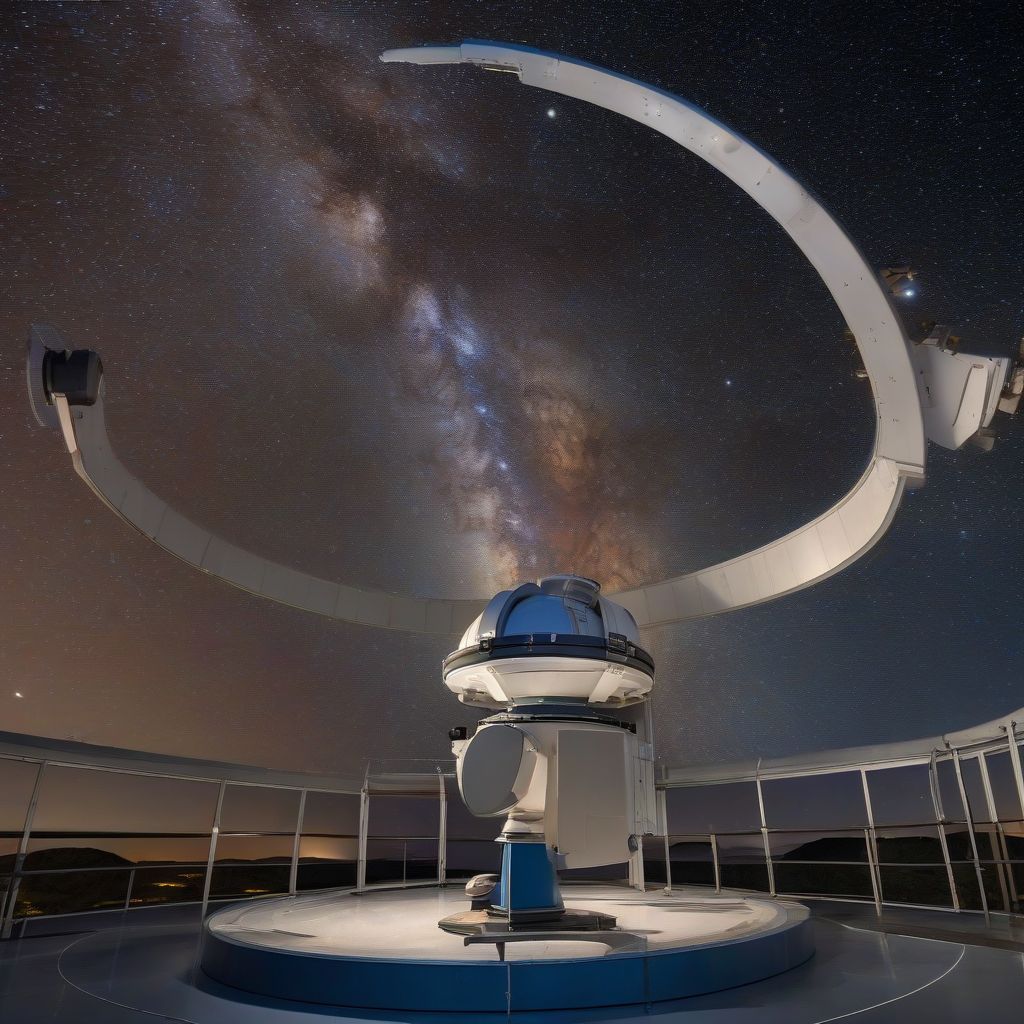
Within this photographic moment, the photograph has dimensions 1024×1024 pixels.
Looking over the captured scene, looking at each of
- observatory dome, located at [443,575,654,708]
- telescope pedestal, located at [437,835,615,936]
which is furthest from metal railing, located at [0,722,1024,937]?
observatory dome, located at [443,575,654,708]

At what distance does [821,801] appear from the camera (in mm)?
21281

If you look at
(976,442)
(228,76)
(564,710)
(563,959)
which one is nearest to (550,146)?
(228,76)

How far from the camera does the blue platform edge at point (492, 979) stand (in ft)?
17.5

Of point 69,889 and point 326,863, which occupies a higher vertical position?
point 326,863

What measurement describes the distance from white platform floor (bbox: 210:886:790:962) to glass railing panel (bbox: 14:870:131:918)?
28.9 feet

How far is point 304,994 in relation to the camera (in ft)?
18.7

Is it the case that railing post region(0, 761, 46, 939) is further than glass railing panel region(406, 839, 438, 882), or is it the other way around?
glass railing panel region(406, 839, 438, 882)

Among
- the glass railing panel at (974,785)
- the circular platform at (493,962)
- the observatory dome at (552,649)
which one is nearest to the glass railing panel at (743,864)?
the glass railing panel at (974,785)

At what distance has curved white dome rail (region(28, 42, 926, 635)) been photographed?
684 cm

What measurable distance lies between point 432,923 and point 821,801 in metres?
16.9

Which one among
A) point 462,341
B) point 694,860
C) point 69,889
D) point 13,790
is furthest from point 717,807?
point 13,790

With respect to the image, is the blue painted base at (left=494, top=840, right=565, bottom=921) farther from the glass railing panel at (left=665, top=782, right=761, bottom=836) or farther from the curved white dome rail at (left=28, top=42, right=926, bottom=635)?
the glass railing panel at (left=665, top=782, right=761, bottom=836)

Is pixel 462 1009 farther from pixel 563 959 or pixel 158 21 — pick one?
pixel 158 21

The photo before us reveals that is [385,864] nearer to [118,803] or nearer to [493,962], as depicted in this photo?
[118,803]
